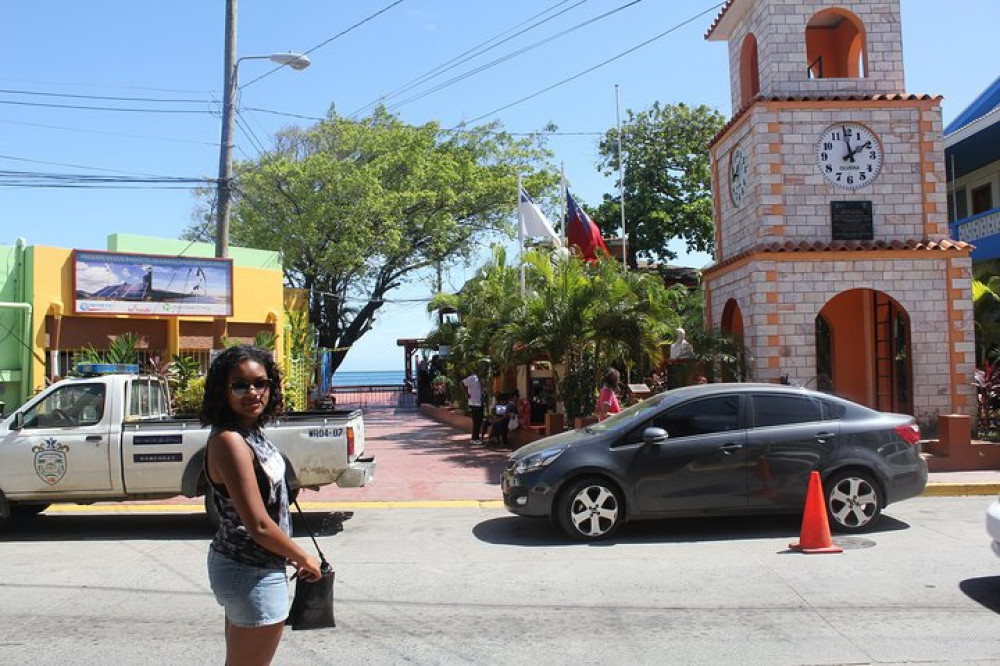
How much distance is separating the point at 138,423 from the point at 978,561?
327 inches

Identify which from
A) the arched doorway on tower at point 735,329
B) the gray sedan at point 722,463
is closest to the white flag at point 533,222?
the arched doorway on tower at point 735,329

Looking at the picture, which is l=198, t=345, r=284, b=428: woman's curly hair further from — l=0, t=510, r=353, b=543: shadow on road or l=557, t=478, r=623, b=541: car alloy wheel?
l=0, t=510, r=353, b=543: shadow on road

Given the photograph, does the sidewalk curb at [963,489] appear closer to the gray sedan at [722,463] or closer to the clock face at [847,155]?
the gray sedan at [722,463]

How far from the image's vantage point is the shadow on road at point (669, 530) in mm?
8500

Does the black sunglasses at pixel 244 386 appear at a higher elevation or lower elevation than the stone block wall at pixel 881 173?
lower

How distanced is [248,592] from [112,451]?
6.74 m

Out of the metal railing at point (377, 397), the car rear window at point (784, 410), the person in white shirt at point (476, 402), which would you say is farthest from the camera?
the metal railing at point (377, 397)

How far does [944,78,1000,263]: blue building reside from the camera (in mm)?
19453

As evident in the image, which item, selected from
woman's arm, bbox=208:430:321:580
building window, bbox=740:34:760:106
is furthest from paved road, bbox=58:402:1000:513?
building window, bbox=740:34:760:106

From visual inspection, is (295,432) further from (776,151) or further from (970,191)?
(970,191)

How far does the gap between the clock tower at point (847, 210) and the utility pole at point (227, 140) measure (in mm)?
9687

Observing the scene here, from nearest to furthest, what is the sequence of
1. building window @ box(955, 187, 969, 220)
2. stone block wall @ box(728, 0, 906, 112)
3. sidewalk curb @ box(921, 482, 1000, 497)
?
1. sidewalk curb @ box(921, 482, 1000, 497)
2. stone block wall @ box(728, 0, 906, 112)
3. building window @ box(955, 187, 969, 220)

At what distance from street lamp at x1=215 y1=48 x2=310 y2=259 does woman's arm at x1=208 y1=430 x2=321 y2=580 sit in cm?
1393

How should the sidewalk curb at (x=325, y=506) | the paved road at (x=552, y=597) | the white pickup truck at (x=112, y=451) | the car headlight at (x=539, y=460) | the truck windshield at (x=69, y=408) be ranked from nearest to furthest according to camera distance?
the paved road at (x=552, y=597) → the car headlight at (x=539, y=460) → the white pickup truck at (x=112, y=451) → the truck windshield at (x=69, y=408) → the sidewalk curb at (x=325, y=506)
